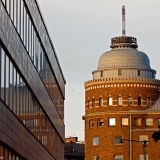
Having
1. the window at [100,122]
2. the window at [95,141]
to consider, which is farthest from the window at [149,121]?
the window at [95,141]

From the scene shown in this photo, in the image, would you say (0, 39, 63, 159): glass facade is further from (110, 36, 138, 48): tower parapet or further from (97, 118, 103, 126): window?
(110, 36, 138, 48): tower parapet

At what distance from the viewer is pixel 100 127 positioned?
128 m

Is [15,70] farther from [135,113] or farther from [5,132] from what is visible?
[135,113]

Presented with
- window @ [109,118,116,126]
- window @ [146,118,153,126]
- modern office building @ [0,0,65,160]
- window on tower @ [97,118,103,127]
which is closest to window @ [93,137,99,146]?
window on tower @ [97,118,103,127]

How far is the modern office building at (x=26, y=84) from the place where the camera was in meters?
46.5

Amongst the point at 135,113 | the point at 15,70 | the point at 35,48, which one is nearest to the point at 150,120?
the point at 135,113

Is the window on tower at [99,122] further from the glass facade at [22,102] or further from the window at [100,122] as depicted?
the glass facade at [22,102]

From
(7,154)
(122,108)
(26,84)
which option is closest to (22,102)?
(26,84)

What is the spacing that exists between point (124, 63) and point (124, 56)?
1.18 m

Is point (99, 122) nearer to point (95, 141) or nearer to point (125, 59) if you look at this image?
point (95, 141)

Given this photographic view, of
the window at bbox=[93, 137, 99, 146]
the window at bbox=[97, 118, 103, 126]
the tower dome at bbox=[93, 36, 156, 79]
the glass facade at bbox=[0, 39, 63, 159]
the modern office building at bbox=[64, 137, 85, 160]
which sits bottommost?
the glass facade at bbox=[0, 39, 63, 159]

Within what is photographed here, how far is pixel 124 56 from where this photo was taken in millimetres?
129250

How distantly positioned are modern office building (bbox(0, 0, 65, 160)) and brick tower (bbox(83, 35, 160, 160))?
45.4 metres

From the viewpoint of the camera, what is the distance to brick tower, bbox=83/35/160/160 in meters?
126
